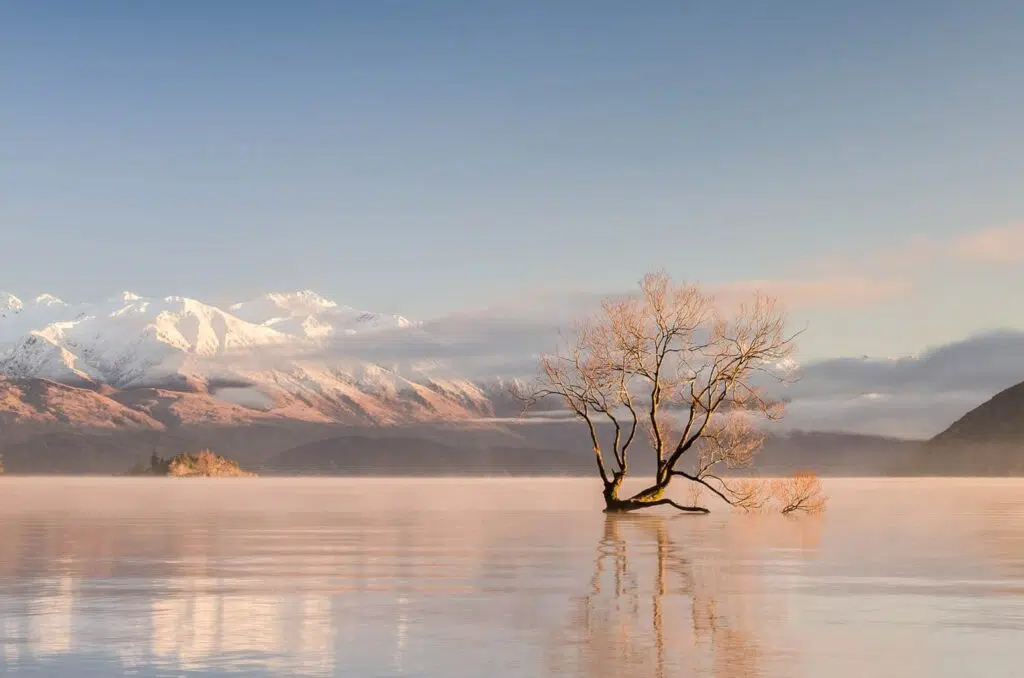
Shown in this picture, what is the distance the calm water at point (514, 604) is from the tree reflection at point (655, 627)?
58 millimetres

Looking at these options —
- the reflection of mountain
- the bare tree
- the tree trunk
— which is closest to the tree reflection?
the reflection of mountain

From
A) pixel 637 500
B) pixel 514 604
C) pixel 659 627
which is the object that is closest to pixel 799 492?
pixel 637 500

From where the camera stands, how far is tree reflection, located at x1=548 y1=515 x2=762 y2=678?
15969 millimetres

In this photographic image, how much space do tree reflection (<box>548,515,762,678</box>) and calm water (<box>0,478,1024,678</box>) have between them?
0.19 ft

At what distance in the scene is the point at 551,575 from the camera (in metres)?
27.7

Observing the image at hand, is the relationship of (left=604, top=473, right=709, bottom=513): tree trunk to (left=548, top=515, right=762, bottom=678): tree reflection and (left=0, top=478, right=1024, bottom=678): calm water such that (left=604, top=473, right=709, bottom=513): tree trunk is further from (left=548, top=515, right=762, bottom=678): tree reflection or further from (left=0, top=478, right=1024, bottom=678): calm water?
(left=548, top=515, right=762, bottom=678): tree reflection

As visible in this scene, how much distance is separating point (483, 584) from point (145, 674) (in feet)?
36.3

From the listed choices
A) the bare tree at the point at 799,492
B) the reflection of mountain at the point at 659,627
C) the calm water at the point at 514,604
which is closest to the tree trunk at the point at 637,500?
the bare tree at the point at 799,492

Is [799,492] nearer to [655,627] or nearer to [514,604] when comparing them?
[514,604]

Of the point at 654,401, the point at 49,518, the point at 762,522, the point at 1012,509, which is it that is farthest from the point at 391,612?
the point at 1012,509

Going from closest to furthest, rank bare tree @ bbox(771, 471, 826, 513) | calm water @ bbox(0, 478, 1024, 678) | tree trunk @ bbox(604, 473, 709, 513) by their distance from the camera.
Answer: calm water @ bbox(0, 478, 1024, 678), bare tree @ bbox(771, 471, 826, 513), tree trunk @ bbox(604, 473, 709, 513)

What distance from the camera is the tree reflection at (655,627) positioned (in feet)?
52.4

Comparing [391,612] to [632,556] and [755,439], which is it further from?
[755,439]

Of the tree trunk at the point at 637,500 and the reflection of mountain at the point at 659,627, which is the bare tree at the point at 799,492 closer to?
the tree trunk at the point at 637,500
